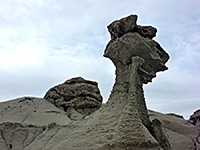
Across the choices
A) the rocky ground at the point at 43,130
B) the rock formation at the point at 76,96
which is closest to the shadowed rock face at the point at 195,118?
the rocky ground at the point at 43,130

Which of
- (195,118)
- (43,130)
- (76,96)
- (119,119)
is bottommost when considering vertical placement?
(119,119)

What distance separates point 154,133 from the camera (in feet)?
22.5

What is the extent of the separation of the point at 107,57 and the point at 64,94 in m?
5.46

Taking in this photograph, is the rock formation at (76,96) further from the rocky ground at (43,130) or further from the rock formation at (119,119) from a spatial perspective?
the rock formation at (119,119)

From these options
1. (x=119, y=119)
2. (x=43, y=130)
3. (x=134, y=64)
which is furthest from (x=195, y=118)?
(x=119, y=119)

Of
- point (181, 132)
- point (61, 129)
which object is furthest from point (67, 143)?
point (181, 132)

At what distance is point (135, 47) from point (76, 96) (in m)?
6.23

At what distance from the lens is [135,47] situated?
22.5 ft

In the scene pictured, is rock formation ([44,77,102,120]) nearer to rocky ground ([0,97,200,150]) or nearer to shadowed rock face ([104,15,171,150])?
rocky ground ([0,97,200,150])

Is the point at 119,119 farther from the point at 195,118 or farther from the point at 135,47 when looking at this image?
the point at 195,118

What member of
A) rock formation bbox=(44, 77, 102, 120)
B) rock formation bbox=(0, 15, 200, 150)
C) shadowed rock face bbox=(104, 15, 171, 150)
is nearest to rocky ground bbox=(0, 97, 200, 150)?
Result: rock formation bbox=(0, 15, 200, 150)

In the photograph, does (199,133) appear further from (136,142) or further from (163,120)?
(136,142)

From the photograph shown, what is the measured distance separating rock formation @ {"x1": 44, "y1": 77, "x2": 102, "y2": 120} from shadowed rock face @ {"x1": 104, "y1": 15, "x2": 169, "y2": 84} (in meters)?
5.17

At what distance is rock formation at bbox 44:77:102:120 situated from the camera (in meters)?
12.4
